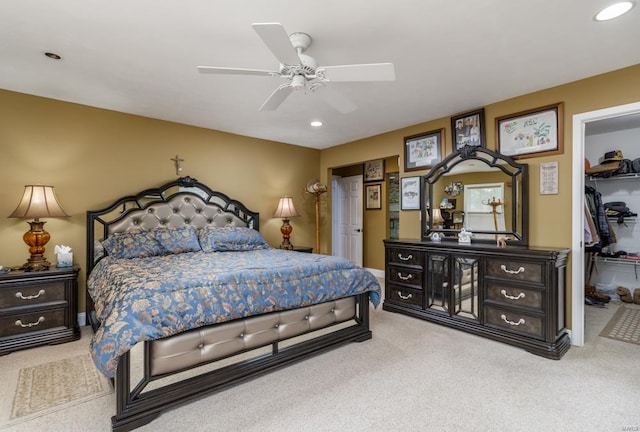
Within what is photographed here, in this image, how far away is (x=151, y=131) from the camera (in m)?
4.10

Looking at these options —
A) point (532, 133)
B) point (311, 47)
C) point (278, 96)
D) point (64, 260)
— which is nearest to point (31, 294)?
point (64, 260)

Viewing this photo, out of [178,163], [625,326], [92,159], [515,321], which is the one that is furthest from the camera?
[178,163]

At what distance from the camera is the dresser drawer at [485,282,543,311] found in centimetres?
283

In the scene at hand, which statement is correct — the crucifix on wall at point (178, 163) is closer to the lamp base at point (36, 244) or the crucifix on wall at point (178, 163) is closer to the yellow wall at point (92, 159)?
the yellow wall at point (92, 159)

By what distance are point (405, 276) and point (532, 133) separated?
2037mm

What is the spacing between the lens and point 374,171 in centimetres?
630

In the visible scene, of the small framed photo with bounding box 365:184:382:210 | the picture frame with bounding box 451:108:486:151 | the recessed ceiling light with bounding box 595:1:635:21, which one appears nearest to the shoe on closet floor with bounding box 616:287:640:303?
the picture frame with bounding box 451:108:486:151

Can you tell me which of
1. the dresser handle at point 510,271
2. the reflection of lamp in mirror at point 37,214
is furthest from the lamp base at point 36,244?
the dresser handle at point 510,271

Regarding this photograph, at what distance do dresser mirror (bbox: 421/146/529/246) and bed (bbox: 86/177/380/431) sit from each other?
150cm

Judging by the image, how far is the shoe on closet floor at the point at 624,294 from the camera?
171 inches

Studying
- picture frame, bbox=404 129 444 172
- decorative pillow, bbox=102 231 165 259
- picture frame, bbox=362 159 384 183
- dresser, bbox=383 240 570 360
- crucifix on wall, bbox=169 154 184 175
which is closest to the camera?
dresser, bbox=383 240 570 360

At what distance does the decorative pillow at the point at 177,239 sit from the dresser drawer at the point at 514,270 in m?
3.24

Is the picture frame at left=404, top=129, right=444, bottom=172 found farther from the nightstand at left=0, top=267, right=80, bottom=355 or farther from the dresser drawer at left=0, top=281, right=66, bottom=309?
the dresser drawer at left=0, top=281, right=66, bottom=309

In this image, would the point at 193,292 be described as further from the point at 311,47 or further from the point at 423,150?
the point at 423,150
